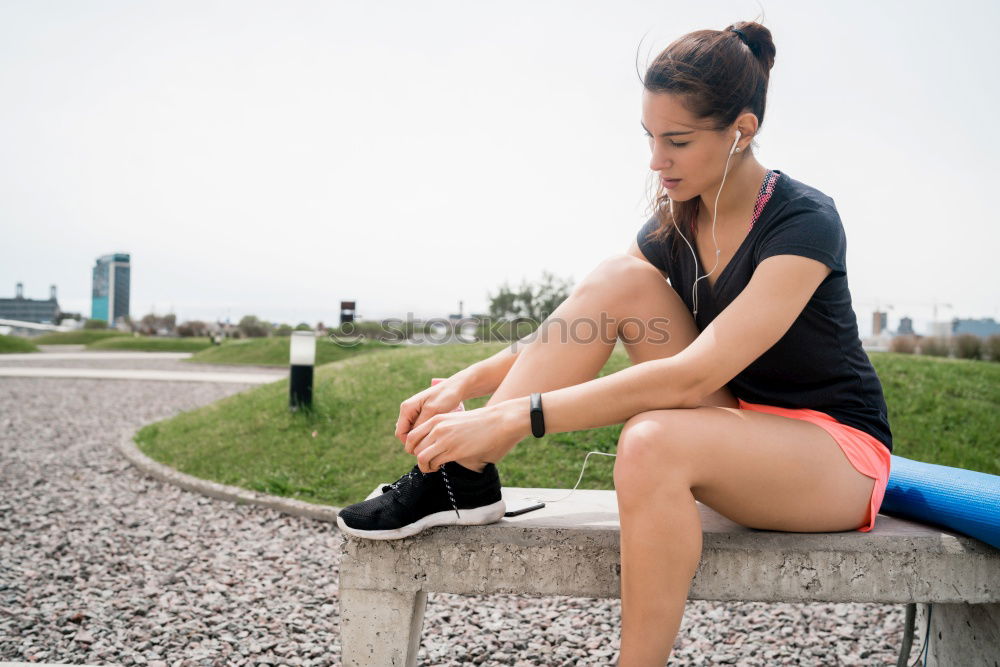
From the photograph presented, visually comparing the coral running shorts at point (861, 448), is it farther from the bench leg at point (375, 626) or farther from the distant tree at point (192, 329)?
the distant tree at point (192, 329)

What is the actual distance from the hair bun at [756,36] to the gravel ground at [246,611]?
2022 mm

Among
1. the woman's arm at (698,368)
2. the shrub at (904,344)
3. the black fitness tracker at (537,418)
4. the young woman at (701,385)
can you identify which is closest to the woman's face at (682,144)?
the young woman at (701,385)

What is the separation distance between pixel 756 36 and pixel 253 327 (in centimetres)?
3093

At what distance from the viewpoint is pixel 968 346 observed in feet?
46.9

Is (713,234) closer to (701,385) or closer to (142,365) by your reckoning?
(701,385)

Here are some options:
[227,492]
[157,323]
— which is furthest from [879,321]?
[157,323]

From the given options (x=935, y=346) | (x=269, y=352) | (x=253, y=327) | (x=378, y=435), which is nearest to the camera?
(x=378, y=435)

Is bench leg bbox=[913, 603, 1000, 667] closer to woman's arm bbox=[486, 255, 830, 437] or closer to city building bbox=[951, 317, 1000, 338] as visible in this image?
woman's arm bbox=[486, 255, 830, 437]

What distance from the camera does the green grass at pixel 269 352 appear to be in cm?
1640

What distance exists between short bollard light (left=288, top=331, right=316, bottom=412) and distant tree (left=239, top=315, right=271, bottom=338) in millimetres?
25889

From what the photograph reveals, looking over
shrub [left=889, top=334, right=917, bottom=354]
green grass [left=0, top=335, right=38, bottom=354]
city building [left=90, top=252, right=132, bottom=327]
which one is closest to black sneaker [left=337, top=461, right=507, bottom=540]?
shrub [left=889, top=334, right=917, bottom=354]

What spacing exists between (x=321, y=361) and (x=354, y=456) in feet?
36.5

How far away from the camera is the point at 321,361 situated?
51.6ft

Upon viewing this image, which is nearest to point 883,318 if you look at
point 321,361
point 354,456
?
point 321,361
